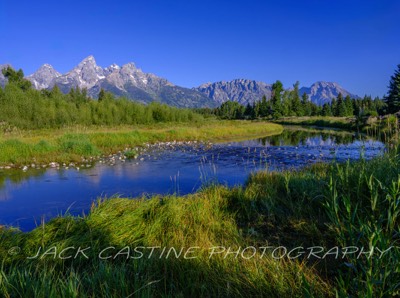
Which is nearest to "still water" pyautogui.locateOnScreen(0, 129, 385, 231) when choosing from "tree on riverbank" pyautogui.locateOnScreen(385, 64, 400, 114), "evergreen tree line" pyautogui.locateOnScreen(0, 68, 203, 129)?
"evergreen tree line" pyautogui.locateOnScreen(0, 68, 203, 129)

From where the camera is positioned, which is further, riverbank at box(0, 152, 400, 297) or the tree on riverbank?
the tree on riverbank

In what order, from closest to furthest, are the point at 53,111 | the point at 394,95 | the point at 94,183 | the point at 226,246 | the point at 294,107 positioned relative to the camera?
the point at 226,246, the point at 94,183, the point at 53,111, the point at 394,95, the point at 294,107

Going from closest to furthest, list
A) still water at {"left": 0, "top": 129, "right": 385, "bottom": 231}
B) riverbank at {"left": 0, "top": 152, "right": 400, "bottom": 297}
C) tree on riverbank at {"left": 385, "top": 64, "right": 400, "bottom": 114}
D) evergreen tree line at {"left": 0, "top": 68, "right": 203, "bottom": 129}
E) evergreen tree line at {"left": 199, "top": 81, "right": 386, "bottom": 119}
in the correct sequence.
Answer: riverbank at {"left": 0, "top": 152, "right": 400, "bottom": 297} < still water at {"left": 0, "top": 129, "right": 385, "bottom": 231} < evergreen tree line at {"left": 0, "top": 68, "right": 203, "bottom": 129} < tree on riverbank at {"left": 385, "top": 64, "right": 400, "bottom": 114} < evergreen tree line at {"left": 199, "top": 81, "right": 386, "bottom": 119}

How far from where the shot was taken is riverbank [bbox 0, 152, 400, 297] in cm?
259

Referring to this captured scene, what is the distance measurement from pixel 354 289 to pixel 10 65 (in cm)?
6263

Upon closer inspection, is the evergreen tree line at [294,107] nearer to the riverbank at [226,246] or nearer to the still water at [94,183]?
the still water at [94,183]

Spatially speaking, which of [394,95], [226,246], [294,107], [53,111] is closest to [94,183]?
[226,246]

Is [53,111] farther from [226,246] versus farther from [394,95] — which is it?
[394,95]

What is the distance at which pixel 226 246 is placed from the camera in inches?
149

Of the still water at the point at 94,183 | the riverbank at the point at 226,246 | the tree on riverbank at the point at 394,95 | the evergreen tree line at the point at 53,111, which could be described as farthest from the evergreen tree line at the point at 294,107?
the riverbank at the point at 226,246

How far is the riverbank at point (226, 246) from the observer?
8.49ft

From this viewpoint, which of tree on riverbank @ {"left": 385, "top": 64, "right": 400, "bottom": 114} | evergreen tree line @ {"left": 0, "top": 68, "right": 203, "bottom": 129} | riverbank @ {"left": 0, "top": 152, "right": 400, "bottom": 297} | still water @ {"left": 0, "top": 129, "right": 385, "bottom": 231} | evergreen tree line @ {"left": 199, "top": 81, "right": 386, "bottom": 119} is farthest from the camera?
evergreen tree line @ {"left": 199, "top": 81, "right": 386, "bottom": 119}

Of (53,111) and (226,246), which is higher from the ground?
(53,111)

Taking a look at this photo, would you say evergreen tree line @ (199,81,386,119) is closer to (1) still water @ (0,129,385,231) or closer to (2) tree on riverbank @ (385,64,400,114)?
(2) tree on riverbank @ (385,64,400,114)
